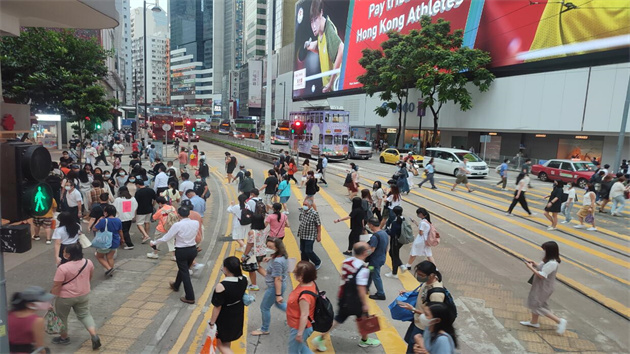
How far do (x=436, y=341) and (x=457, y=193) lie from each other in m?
15.7

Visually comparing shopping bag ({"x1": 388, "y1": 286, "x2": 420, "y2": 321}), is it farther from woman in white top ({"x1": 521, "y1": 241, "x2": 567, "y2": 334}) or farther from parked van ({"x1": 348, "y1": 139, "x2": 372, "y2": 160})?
parked van ({"x1": 348, "y1": 139, "x2": 372, "y2": 160})

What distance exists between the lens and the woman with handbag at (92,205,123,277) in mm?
7410

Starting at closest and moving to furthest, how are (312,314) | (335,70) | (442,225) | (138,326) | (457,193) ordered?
(312,314) → (138,326) → (442,225) → (457,193) → (335,70)

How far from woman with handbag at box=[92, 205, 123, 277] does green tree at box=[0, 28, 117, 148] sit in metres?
16.1

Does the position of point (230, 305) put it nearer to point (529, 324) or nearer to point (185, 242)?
point (185, 242)

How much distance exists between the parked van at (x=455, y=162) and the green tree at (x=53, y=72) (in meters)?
20.6

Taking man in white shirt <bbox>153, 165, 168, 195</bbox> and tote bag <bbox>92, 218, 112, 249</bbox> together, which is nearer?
tote bag <bbox>92, 218, 112, 249</bbox>

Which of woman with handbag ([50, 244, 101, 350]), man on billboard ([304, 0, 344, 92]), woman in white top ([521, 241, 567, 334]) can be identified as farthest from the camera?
man on billboard ([304, 0, 344, 92])

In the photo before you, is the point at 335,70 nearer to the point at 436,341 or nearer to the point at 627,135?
the point at 627,135

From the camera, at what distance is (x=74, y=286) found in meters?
5.08

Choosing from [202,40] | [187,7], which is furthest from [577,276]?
[187,7]

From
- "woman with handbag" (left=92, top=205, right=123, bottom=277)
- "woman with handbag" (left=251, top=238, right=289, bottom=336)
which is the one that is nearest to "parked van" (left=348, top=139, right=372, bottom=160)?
"woman with handbag" (left=92, top=205, right=123, bottom=277)

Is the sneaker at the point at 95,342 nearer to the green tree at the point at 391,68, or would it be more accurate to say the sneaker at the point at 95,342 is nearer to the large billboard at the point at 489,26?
the large billboard at the point at 489,26

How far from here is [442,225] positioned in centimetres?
1241
